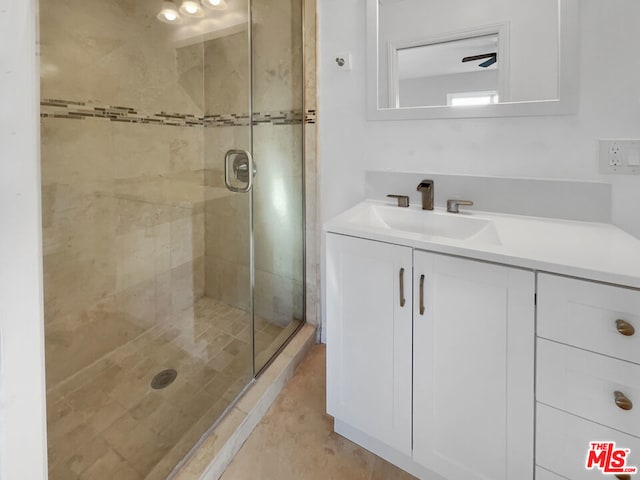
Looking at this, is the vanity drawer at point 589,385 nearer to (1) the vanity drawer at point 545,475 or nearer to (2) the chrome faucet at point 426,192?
(1) the vanity drawer at point 545,475

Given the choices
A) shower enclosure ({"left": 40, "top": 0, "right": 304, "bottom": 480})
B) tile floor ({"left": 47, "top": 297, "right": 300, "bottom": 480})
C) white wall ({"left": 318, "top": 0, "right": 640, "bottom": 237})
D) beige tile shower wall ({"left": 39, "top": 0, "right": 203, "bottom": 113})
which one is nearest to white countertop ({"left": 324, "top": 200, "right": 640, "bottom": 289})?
white wall ({"left": 318, "top": 0, "right": 640, "bottom": 237})

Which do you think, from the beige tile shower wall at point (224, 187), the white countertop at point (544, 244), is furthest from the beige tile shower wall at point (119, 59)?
the white countertop at point (544, 244)

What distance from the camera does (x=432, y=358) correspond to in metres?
1.06

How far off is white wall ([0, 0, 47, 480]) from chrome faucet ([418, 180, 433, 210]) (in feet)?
4.13

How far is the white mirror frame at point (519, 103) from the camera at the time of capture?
1176 mm

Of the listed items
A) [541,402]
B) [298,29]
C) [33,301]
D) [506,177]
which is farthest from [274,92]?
[541,402]

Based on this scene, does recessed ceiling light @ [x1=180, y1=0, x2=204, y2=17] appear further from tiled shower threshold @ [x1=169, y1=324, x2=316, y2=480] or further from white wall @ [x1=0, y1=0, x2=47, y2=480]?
tiled shower threshold @ [x1=169, y1=324, x2=316, y2=480]

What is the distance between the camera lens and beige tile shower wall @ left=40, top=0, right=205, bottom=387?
1.40m

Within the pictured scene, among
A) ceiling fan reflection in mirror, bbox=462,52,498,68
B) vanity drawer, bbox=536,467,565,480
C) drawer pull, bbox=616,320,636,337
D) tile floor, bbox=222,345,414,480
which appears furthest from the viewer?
ceiling fan reflection in mirror, bbox=462,52,498,68

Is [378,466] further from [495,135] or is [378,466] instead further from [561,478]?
[495,135]

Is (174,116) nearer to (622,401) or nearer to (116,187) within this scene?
(116,187)

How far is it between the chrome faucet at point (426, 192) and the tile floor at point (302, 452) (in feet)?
3.29

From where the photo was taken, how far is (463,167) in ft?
4.67

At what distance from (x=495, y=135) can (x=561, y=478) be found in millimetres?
1156
